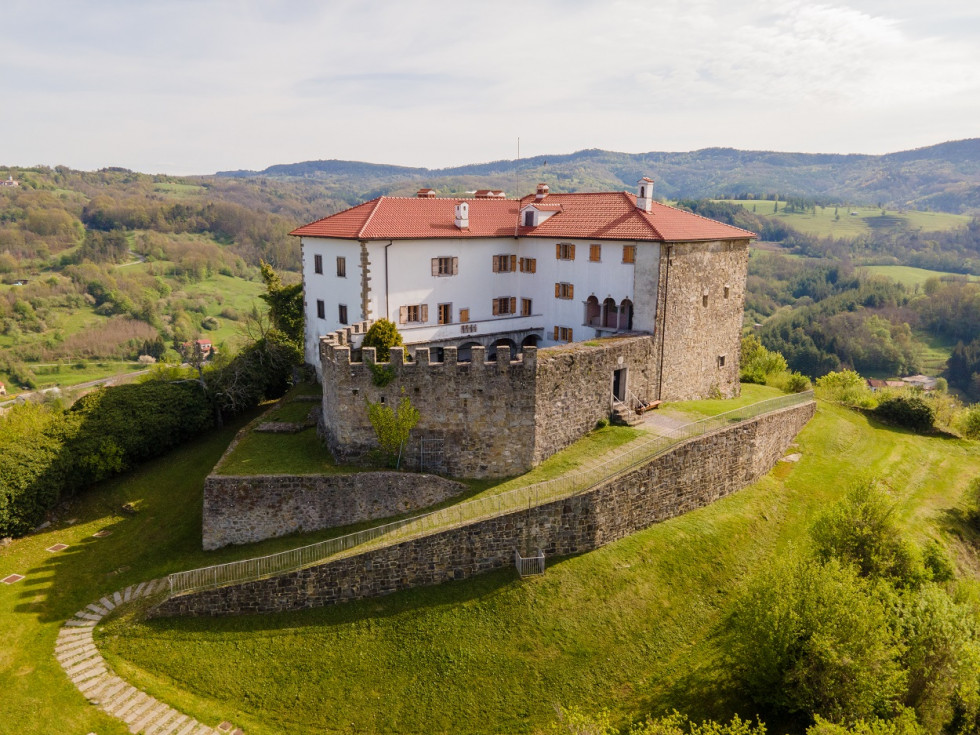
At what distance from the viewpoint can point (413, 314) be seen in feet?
120

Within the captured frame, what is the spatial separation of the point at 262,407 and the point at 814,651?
33.2 metres

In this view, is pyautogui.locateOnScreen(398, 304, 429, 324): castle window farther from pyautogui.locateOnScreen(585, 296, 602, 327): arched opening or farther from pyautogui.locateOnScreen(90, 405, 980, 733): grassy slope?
pyautogui.locateOnScreen(90, 405, 980, 733): grassy slope

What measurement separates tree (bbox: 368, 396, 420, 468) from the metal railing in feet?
11.6

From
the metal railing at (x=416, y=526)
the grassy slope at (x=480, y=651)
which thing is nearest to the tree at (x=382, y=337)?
the metal railing at (x=416, y=526)

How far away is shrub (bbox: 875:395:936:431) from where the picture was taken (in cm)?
4353

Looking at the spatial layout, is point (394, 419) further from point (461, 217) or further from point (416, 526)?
point (461, 217)

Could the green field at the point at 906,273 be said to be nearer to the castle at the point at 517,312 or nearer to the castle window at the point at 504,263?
the castle at the point at 517,312

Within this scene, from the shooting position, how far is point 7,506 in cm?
2898

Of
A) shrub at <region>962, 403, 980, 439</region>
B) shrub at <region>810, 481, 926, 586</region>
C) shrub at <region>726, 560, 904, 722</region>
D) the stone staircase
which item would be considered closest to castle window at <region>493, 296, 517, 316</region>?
the stone staircase

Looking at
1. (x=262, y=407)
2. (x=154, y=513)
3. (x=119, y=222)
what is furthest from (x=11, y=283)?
(x=154, y=513)

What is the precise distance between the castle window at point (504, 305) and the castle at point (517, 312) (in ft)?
0.32

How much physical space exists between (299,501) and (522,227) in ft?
74.2

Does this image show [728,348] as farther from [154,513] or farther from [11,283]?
[11,283]

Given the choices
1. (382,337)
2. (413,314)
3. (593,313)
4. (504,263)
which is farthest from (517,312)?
(382,337)
